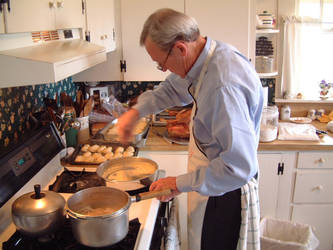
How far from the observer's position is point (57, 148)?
1770 millimetres

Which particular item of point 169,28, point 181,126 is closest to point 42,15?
point 169,28

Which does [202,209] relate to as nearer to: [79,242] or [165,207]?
[165,207]

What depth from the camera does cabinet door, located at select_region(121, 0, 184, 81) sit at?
237 cm

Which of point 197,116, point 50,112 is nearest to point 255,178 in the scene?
point 197,116

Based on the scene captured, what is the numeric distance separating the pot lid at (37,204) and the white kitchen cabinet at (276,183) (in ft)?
4.78

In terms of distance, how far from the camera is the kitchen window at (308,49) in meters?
2.71

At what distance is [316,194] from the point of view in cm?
231

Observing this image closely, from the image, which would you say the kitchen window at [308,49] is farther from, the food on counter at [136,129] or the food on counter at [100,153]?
the food on counter at [100,153]

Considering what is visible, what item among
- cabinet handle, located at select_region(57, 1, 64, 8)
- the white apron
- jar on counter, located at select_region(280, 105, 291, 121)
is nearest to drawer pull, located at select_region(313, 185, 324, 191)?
jar on counter, located at select_region(280, 105, 291, 121)

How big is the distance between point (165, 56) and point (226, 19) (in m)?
1.31

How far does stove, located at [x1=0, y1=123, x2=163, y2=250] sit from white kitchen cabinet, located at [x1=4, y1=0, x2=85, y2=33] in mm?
533

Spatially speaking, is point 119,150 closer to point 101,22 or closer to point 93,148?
point 93,148

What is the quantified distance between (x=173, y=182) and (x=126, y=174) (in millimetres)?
356

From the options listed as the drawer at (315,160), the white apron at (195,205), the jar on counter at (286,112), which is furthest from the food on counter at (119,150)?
the jar on counter at (286,112)
